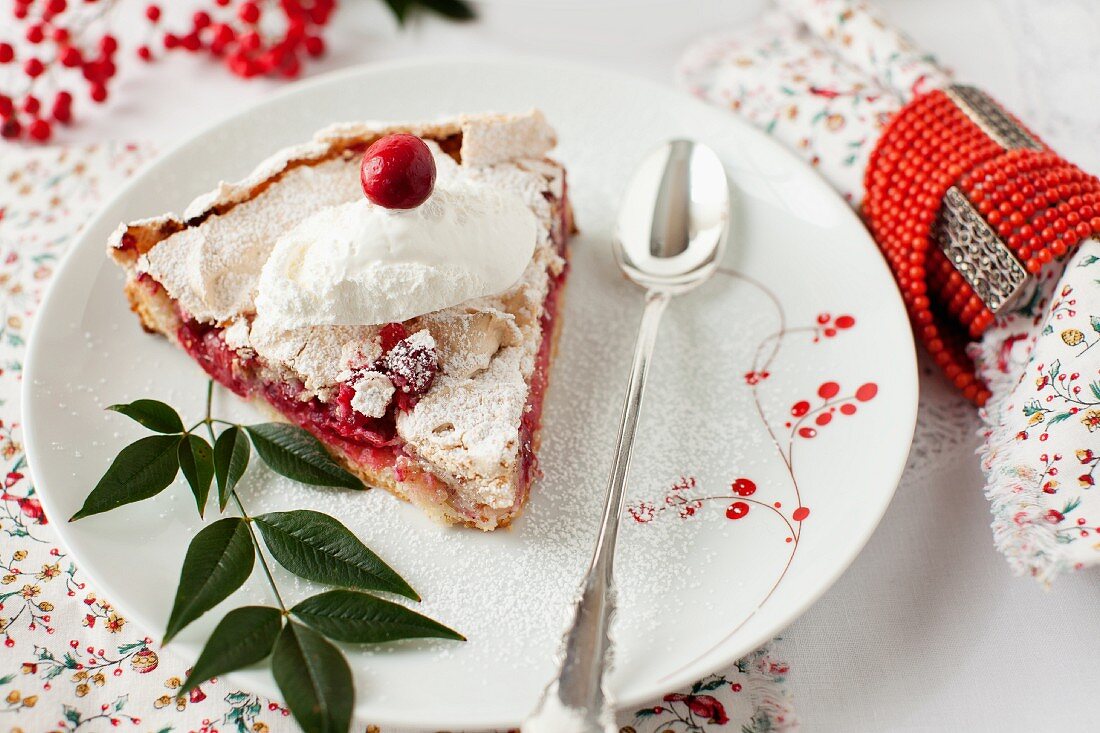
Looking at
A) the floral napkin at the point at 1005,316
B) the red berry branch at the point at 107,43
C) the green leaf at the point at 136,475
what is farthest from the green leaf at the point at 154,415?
the floral napkin at the point at 1005,316

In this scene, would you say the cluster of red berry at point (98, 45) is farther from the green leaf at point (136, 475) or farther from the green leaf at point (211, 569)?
the green leaf at point (211, 569)

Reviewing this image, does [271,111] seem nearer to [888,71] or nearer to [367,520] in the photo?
[367,520]

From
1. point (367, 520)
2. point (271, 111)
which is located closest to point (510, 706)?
point (367, 520)

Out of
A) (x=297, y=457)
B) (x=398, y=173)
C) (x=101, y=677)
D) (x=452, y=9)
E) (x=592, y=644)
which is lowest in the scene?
(x=101, y=677)

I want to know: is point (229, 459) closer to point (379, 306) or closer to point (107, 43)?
point (379, 306)

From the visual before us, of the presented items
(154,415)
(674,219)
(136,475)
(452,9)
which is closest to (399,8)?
(452,9)
